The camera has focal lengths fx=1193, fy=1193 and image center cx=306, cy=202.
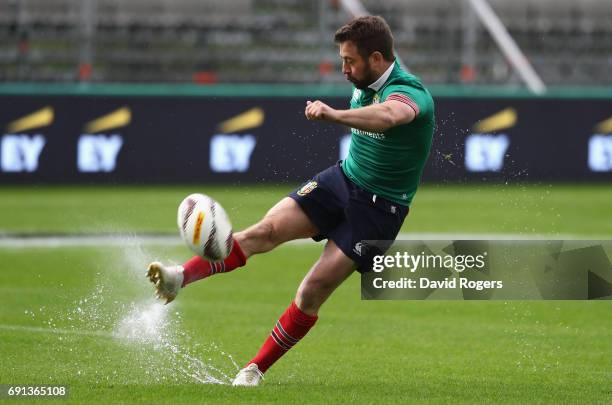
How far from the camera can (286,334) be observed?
738cm

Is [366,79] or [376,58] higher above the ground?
[376,58]

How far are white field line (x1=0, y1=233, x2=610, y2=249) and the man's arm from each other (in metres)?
7.70

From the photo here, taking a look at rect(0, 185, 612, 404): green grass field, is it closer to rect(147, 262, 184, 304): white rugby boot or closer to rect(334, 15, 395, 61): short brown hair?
rect(147, 262, 184, 304): white rugby boot

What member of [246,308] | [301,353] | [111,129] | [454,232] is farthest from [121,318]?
[111,129]

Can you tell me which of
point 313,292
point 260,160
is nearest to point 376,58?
point 313,292

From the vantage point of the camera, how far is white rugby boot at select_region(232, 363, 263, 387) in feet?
23.8

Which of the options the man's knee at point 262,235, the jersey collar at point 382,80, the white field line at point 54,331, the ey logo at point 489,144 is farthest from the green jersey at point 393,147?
the ey logo at point 489,144

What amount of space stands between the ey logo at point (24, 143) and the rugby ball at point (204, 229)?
13.7 metres

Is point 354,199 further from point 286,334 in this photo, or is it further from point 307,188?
point 286,334

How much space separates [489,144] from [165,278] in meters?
15.5

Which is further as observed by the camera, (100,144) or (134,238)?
(100,144)

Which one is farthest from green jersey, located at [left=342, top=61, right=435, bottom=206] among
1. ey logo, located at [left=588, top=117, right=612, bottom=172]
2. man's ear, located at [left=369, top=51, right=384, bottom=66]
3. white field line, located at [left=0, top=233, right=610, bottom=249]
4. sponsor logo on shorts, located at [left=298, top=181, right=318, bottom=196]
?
ey logo, located at [left=588, top=117, right=612, bottom=172]

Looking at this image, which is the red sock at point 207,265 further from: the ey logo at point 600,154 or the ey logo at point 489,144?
the ey logo at point 600,154

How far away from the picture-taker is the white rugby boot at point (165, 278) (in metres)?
6.76
